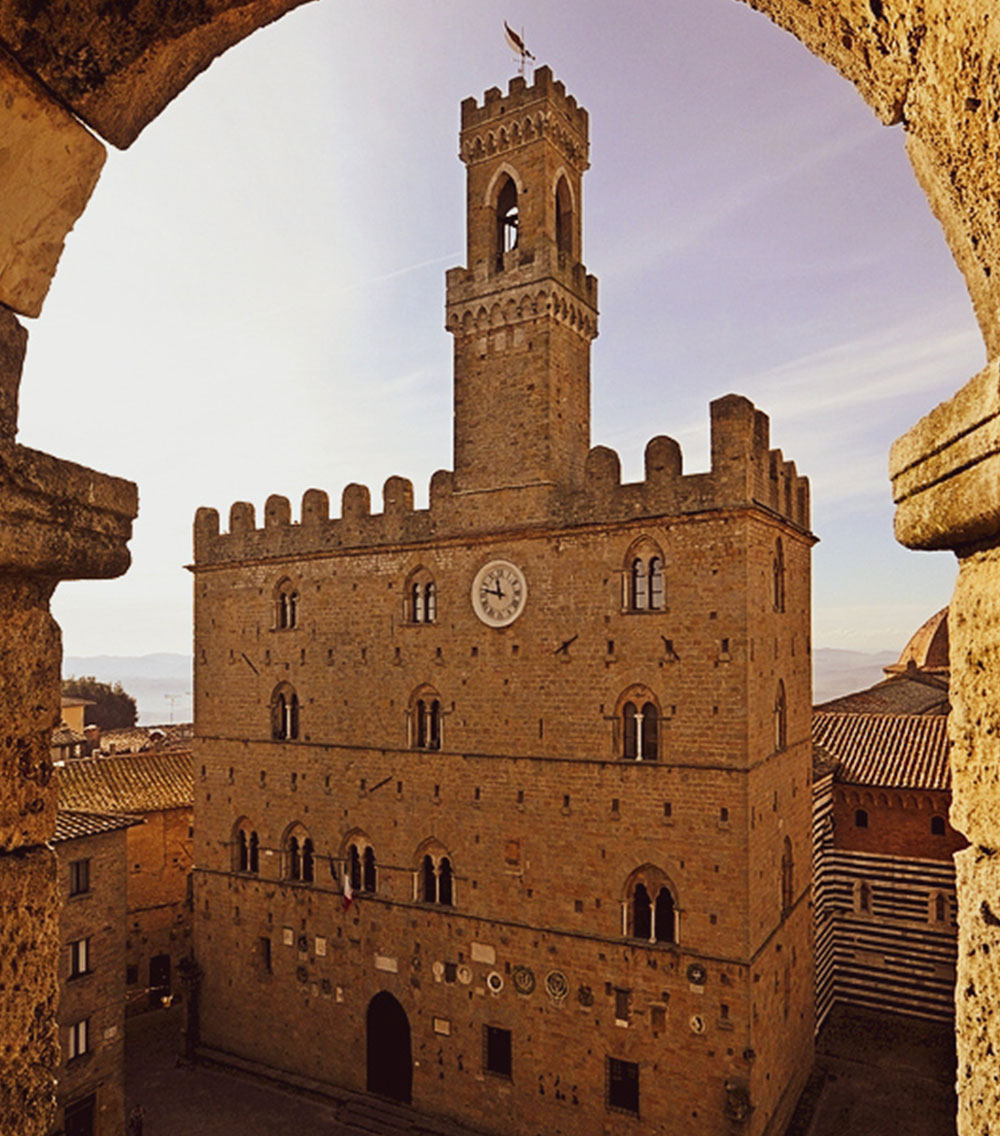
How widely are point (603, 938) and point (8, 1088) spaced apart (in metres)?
14.1

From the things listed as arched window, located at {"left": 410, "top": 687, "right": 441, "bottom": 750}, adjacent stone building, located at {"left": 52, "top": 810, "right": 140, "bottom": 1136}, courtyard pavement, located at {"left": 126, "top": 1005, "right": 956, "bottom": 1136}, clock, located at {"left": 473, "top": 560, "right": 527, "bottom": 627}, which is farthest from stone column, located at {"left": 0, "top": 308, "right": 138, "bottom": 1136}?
adjacent stone building, located at {"left": 52, "top": 810, "right": 140, "bottom": 1136}

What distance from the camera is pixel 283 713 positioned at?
20.1 meters

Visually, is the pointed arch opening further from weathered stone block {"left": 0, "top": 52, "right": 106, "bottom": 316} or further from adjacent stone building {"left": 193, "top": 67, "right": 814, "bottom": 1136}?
weathered stone block {"left": 0, "top": 52, "right": 106, "bottom": 316}

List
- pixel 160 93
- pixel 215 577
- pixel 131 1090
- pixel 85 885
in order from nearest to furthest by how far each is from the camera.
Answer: pixel 160 93 < pixel 85 885 < pixel 131 1090 < pixel 215 577

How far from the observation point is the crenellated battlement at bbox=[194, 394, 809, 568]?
1488cm

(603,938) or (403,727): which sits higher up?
(403,727)

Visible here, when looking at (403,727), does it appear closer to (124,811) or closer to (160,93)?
(124,811)

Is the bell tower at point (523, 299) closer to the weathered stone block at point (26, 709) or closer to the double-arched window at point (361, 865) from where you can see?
the double-arched window at point (361, 865)

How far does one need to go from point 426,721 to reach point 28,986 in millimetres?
15379

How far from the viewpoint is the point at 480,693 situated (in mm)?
17047

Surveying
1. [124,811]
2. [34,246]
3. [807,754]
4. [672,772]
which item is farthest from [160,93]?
[124,811]

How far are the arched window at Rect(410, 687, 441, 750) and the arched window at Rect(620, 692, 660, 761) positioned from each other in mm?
4087

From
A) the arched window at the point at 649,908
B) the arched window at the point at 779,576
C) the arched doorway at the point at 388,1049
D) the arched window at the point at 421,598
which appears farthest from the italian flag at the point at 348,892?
the arched window at the point at 779,576

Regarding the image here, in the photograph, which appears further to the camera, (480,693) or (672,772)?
(480,693)
